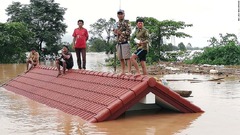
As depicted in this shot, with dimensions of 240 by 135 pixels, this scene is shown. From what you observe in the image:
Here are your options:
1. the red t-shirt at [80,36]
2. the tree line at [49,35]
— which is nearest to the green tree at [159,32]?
the tree line at [49,35]

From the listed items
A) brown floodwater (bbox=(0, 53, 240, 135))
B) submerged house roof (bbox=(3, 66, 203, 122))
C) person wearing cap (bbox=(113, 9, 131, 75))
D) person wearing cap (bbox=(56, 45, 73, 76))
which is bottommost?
brown floodwater (bbox=(0, 53, 240, 135))

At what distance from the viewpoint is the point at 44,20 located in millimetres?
41969

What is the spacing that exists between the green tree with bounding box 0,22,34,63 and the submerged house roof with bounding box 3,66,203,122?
83.4ft

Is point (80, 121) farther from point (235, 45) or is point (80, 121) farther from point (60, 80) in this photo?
point (235, 45)

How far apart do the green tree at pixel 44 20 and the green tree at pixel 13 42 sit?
2675 mm

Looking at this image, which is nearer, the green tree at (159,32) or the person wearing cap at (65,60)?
the person wearing cap at (65,60)

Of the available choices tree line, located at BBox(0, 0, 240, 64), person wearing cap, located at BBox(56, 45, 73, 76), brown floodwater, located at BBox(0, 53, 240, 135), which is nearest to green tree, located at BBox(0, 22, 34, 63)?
tree line, located at BBox(0, 0, 240, 64)

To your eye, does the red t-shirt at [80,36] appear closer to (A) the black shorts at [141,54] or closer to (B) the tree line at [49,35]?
(A) the black shorts at [141,54]

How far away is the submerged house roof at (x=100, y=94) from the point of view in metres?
8.28

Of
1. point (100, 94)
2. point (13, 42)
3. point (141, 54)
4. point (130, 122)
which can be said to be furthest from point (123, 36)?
point (13, 42)

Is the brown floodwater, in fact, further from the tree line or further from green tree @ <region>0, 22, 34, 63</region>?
green tree @ <region>0, 22, 34, 63</region>

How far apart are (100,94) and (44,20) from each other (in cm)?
3398

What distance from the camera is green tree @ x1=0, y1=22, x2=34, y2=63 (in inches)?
1459

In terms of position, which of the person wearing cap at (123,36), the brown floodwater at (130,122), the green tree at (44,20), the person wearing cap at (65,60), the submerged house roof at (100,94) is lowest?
the brown floodwater at (130,122)
